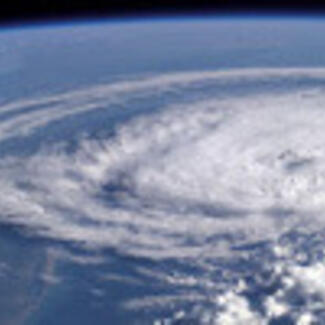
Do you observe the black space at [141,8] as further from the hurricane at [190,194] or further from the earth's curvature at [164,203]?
the hurricane at [190,194]

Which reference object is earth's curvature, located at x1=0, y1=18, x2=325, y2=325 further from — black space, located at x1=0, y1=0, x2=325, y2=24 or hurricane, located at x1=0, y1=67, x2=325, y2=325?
black space, located at x1=0, y1=0, x2=325, y2=24

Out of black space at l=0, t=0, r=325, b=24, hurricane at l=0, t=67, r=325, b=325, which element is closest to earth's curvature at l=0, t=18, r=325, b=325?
hurricane at l=0, t=67, r=325, b=325

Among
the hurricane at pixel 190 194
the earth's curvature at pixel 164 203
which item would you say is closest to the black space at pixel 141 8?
the earth's curvature at pixel 164 203

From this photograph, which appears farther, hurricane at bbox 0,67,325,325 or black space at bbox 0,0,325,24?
black space at bbox 0,0,325,24

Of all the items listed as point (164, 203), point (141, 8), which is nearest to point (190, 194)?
point (164, 203)
